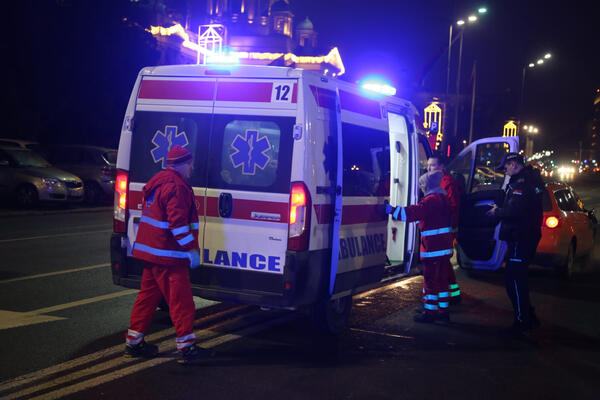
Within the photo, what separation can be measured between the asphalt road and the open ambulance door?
0.54 metres

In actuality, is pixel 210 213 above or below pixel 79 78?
below

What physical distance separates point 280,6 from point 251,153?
103783mm

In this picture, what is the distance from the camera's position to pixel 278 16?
105m

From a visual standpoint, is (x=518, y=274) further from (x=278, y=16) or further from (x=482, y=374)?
(x=278, y=16)

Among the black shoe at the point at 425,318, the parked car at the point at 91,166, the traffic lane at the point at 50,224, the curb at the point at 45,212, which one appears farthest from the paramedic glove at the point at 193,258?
the parked car at the point at 91,166

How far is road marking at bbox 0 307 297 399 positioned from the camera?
175 inches

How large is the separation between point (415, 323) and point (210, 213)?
2658 millimetres

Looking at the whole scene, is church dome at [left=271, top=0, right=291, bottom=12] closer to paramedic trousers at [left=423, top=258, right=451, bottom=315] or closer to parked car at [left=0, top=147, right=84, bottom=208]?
parked car at [left=0, top=147, right=84, bottom=208]

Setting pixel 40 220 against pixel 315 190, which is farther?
pixel 40 220

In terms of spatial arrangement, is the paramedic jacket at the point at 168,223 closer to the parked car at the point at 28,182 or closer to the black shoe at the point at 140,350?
the black shoe at the point at 140,350

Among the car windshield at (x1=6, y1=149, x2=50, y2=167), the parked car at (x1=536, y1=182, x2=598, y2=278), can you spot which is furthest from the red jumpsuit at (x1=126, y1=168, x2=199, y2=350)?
the car windshield at (x1=6, y1=149, x2=50, y2=167)

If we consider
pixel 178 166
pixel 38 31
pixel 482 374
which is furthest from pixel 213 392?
pixel 38 31

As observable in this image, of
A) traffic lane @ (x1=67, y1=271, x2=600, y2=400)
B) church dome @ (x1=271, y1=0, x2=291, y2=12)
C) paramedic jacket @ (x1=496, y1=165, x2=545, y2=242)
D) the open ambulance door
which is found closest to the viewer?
traffic lane @ (x1=67, y1=271, x2=600, y2=400)

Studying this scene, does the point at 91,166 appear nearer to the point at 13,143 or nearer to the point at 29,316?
the point at 13,143
